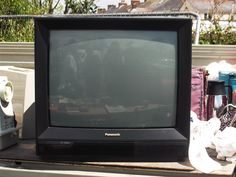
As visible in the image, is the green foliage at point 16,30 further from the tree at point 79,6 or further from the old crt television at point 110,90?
the tree at point 79,6

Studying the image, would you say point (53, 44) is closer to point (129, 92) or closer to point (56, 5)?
point (129, 92)

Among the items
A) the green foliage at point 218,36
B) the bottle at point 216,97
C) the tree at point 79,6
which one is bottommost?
the bottle at point 216,97

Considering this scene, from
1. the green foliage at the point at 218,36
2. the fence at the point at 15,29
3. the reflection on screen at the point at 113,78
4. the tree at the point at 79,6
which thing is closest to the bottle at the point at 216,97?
the reflection on screen at the point at 113,78

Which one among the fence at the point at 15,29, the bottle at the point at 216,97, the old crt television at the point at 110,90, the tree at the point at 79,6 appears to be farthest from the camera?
the tree at the point at 79,6

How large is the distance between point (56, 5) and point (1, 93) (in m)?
8.58

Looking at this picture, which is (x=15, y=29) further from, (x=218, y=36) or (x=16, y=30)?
(x=218, y=36)

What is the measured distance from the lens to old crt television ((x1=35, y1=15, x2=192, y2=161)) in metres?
1.56

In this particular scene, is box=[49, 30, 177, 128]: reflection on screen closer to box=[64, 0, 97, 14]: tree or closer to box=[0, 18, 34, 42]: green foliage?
box=[0, 18, 34, 42]: green foliage

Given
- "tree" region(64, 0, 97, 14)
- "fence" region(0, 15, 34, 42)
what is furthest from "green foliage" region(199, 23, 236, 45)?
"tree" region(64, 0, 97, 14)

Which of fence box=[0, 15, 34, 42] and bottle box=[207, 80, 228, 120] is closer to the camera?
bottle box=[207, 80, 228, 120]

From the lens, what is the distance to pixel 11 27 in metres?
3.50

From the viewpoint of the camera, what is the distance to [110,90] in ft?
5.24

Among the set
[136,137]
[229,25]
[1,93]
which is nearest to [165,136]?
[136,137]

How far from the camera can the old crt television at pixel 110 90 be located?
1559mm
